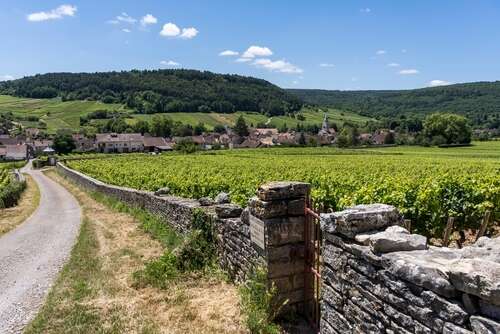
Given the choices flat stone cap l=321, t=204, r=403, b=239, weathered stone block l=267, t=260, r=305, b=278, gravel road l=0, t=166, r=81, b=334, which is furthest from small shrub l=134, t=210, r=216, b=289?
flat stone cap l=321, t=204, r=403, b=239

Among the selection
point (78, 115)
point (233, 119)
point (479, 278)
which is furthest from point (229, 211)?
point (233, 119)

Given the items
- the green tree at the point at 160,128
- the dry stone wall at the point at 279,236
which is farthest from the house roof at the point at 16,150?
the dry stone wall at the point at 279,236

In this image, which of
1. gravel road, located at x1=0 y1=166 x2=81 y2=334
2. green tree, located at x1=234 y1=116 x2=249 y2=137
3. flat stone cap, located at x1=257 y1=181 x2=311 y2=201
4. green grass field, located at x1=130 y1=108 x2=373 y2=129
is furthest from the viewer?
green grass field, located at x1=130 y1=108 x2=373 y2=129

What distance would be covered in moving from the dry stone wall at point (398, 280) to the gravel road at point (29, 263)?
5.27 metres

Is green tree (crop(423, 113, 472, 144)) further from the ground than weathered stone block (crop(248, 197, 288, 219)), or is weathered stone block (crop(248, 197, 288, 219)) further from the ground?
weathered stone block (crop(248, 197, 288, 219))

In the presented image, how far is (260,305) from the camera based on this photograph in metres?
6.16

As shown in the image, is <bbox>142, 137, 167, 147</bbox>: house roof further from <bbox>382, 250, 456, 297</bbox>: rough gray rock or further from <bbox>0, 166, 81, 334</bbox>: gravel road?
<bbox>382, 250, 456, 297</bbox>: rough gray rock

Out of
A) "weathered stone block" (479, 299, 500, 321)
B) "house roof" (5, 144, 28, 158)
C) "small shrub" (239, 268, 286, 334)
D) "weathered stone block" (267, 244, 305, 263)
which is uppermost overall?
"weathered stone block" (479, 299, 500, 321)

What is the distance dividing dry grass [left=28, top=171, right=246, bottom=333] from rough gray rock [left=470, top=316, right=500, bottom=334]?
368 centimetres

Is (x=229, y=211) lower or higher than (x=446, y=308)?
lower

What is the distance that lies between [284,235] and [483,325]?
357 cm

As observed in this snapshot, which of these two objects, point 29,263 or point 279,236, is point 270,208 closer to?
point 279,236

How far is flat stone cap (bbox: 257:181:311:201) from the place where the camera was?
6.17m

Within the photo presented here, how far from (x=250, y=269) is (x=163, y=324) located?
1.63 metres
